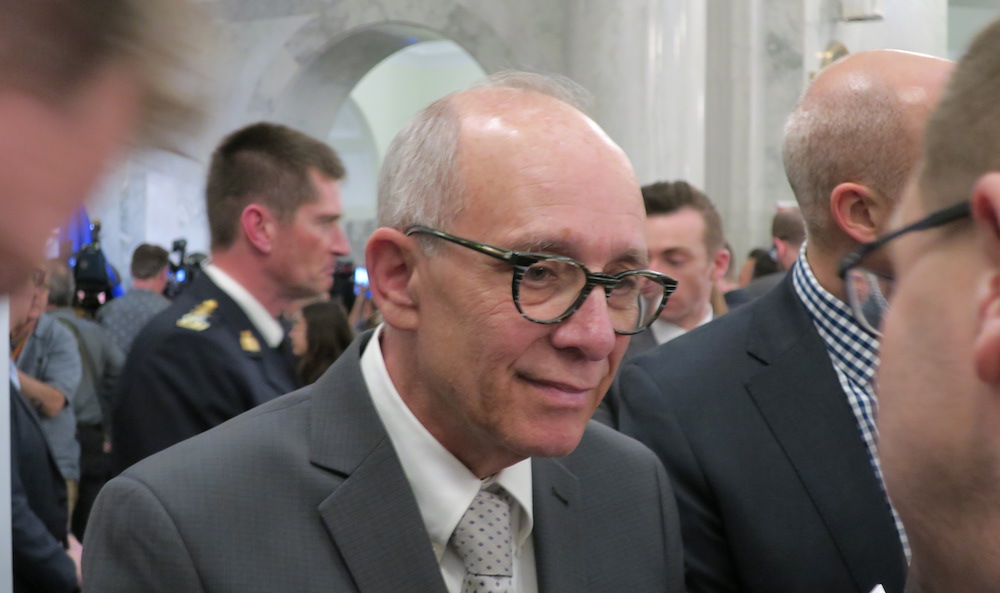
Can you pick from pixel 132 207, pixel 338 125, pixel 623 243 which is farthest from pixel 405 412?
pixel 338 125

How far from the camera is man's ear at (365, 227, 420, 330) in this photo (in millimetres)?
1767

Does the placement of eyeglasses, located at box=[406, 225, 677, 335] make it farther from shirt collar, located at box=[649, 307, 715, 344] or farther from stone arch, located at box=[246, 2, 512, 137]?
stone arch, located at box=[246, 2, 512, 137]

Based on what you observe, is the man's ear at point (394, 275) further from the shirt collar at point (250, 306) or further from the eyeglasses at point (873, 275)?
the shirt collar at point (250, 306)

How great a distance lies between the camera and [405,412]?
178 cm

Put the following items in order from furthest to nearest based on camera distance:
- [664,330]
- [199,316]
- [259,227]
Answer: [664,330] < [259,227] < [199,316]

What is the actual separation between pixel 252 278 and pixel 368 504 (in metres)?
2.20

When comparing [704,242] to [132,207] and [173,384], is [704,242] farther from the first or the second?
[132,207]

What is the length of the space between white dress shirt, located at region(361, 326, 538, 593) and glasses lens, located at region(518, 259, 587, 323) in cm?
29

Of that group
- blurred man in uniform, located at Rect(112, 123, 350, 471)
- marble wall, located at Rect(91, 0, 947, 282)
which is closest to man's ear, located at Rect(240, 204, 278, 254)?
Result: blurred man in uniform, located at Rect(112, 123, 350, 471)

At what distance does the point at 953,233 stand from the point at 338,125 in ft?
60.8

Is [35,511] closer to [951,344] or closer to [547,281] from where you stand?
[547,281]

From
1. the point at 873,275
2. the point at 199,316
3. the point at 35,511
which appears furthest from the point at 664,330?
the point at 873,275

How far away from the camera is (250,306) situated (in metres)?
3.64

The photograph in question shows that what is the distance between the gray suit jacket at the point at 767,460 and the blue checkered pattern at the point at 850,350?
3 cm
